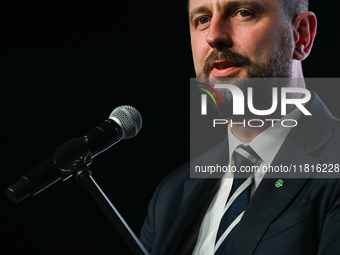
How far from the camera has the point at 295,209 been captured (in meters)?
1.64

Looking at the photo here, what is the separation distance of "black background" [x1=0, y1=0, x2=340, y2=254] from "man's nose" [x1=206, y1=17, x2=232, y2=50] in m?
1.10

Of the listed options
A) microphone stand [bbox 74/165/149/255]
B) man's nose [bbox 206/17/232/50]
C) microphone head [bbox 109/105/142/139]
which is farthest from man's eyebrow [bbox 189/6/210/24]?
microphone stand [bbox 74/165/149/255]

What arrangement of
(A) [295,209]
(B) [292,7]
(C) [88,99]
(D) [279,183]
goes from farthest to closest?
(C) [88,99]
(B) [292,7]
(D) [279,183]
(A) [295,209]

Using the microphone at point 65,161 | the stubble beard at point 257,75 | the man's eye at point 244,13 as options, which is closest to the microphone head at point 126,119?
the microphone at point 65,161

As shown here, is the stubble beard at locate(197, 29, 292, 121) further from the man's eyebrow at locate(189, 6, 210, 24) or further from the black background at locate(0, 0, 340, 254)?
the black background at locate(0, 0, 340, 254)

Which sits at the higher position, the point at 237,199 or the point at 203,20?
the point at 203,20

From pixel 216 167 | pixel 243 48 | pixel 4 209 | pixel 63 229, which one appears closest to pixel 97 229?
pixel 63 229

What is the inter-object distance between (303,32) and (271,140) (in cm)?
67

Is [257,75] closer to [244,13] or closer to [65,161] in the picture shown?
[244,13]

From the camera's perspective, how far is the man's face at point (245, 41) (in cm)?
191

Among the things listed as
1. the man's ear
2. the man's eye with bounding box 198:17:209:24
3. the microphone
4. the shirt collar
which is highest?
the man's eye with bounding box 198:17:209:24

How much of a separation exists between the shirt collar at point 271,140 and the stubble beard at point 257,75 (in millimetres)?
97

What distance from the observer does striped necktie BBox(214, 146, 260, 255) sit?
5.95ft

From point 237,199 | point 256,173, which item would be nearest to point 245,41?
point 256,173
